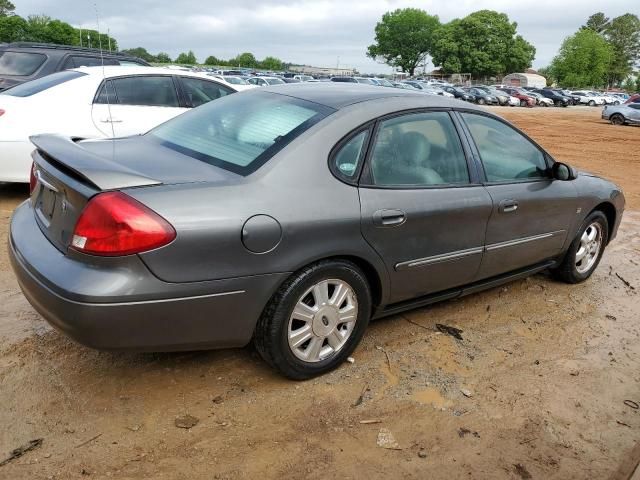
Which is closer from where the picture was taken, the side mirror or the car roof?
the car roof

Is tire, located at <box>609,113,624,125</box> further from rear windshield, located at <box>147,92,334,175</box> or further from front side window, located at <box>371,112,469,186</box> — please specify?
rear windshield, located at <box>147,92,334,175</box>

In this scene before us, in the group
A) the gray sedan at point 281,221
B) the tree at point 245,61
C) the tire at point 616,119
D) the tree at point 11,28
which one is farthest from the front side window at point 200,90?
the tree at point 245,61

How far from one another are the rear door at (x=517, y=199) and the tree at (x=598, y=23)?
134 meters

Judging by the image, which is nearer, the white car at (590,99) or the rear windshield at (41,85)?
the rear windshield at (41,85)

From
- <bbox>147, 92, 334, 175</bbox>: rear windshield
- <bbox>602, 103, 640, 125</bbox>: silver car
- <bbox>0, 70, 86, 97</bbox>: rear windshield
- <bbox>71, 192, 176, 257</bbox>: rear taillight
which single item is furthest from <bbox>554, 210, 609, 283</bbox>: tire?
<bbox>602, 103, 640, 125</bbox>: silver car

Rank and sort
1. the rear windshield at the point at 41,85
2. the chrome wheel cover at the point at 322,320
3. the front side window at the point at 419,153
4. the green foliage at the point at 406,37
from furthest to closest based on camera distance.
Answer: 1. the green foliage at the point at 406,37
2. the rear windshield at the point at 41,85
3. the front side window at the point at 419,153
4. the chrome wheel cover at the point at 322,320

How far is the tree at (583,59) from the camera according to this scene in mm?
95312

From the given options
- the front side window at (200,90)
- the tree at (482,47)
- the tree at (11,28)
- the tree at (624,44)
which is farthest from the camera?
the tree at (624,44)

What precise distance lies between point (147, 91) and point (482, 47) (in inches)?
4077

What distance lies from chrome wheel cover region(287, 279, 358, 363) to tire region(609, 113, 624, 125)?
2974cm

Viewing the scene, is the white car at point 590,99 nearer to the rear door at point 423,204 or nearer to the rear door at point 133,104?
the rear door at point 133,104

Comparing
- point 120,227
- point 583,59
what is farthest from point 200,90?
point 583,59

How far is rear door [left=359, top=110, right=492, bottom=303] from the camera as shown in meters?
3.21

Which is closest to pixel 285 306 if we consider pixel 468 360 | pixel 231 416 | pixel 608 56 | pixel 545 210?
pixel 231 416
